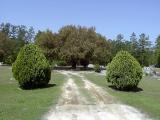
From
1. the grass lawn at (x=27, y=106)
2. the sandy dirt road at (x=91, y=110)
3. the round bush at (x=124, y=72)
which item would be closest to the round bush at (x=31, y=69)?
the grass lawn at (x=27, y=106)

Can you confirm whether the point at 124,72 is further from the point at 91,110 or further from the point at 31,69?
the point at 91,110

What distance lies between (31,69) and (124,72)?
5676 mm

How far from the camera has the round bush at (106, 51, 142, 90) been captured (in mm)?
26000

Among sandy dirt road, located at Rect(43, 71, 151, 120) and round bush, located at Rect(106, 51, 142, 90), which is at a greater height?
round bush, located at Rect(106, 51, 142, 90)

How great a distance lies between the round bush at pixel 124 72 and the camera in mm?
26000

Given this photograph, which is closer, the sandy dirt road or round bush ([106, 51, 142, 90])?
the sandy dirt road

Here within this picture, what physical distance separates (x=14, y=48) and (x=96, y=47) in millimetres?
43311

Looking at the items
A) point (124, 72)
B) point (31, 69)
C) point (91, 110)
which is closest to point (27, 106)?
point (91, 110)

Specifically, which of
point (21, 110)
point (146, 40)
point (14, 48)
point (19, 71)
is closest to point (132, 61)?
point (19, 71)

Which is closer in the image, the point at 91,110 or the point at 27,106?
the point at 91,110

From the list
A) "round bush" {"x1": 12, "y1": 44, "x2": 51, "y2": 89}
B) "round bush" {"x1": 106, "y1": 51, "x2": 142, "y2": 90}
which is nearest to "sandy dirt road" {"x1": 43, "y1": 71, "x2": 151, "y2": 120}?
"round bush" {"x1": 106, "y1": 51, "x2": 142, "y2": 90}

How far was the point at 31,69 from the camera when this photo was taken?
26.2 metres

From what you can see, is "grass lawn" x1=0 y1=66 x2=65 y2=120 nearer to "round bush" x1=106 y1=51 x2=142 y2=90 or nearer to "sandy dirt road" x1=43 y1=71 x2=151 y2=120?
"sandy dirt road" x1=43 y1=71 x2=151 y2=120

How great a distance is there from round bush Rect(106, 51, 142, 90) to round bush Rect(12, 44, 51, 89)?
4119 millimetres
